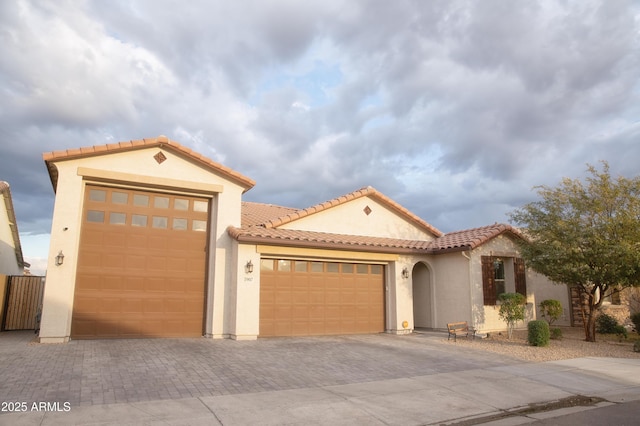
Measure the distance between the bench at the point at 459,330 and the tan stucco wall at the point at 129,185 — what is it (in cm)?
721

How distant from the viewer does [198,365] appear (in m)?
8.92

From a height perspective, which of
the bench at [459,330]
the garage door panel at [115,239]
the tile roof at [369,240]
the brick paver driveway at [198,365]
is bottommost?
the brick paver driveway at [198,365]

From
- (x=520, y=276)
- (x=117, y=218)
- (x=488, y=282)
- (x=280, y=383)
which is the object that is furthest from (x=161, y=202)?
(x=520, y=276)

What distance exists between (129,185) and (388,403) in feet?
31.3

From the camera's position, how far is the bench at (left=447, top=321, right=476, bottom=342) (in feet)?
→ 46.2

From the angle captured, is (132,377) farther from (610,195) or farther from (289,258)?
(610,195)

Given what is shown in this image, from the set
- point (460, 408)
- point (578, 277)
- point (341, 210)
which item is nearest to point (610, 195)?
point (578, 277)

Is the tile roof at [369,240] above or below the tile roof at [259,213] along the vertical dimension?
below

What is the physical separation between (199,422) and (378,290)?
433 inches

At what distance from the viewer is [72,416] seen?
5609 millimetres

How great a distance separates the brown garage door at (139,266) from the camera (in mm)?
11914

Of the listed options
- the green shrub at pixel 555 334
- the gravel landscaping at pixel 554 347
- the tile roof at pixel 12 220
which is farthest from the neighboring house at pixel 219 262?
the tile roof at pixel 12 220

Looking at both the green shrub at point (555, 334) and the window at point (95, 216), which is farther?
the green shrub at point (555, 334)

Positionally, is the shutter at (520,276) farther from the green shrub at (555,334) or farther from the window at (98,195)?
the window at (98,195)
